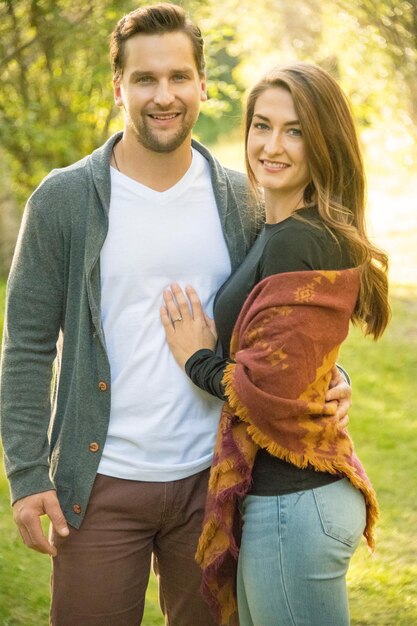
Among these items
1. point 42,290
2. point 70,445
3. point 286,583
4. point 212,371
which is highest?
point 42,290

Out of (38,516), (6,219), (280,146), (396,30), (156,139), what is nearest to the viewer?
(280,146)

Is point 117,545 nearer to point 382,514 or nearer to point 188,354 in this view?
point 188,354

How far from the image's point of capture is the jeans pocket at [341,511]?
2.44m

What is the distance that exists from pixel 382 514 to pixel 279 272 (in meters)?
3.26

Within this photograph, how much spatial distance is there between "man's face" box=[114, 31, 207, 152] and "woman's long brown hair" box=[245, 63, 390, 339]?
0.26 m

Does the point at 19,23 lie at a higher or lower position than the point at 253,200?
higher

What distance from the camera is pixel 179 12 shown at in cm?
283

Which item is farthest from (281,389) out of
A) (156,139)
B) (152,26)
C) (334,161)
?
(152,26)

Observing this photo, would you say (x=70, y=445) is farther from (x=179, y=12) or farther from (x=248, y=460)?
(x=179, y=12)

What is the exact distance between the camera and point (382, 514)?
5359 mm

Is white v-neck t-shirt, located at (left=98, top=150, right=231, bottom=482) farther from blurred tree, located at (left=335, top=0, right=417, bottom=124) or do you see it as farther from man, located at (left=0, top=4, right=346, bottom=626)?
blurred tree, located at (left=335, top=0, right=417, bottom=124)

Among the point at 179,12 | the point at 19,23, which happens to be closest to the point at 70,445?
the point at 179,12

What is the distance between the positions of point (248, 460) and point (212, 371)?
266 millimetres

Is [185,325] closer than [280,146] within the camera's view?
No
